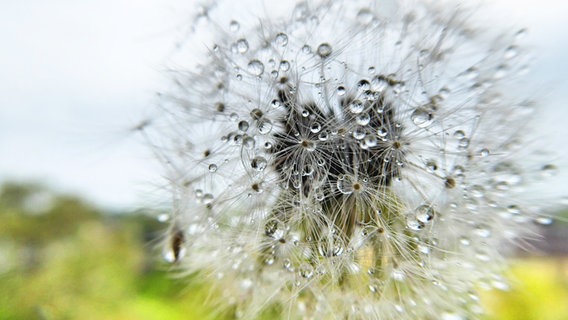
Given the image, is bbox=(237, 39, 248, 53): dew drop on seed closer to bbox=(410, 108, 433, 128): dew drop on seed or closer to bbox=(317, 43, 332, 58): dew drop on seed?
bbox=(317, 43, 332, 58): dew drop on seed

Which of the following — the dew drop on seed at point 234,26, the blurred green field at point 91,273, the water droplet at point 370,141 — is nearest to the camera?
the water droplet at point 370,141

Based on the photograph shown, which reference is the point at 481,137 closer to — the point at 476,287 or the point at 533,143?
the point at 533,143

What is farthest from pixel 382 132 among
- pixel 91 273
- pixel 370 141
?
pixel 91 273

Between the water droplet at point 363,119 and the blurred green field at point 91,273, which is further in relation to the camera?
the blurred green field at point 91,273

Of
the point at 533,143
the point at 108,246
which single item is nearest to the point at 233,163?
the point at 533,143

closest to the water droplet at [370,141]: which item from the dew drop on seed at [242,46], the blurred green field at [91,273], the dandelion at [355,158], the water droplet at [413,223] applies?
the dandelion at [355,158]

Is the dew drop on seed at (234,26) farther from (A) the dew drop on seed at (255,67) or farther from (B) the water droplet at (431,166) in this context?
(B) the water droplet at (431,166)
